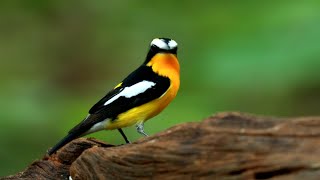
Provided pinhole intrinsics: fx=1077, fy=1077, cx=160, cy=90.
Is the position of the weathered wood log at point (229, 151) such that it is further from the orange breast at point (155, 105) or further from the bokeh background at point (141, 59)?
the bokeh background at point (141, 59)

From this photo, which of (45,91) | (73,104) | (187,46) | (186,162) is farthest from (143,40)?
(186,162)

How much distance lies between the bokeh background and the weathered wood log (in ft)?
8.07

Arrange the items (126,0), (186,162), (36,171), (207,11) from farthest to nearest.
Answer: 1. (126,0)
2. (207,11)
3. (36,171)
4. (186,162)

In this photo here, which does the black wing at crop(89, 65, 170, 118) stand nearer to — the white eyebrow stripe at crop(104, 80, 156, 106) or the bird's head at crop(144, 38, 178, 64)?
the white eyebrow stripe at crop(104, 80, 156, 106)

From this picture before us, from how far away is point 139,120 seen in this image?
3.77m

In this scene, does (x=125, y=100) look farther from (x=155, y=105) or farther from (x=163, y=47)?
(x=163, y=47)

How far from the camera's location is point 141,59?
6809 millimetres

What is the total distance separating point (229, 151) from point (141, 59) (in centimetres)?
429

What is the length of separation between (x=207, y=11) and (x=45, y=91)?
128 cm

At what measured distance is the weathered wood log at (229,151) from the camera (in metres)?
2.44

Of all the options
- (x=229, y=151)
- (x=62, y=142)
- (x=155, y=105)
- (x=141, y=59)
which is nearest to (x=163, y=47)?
(x=155, y=105)

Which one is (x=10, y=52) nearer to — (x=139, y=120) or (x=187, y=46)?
(x=187, y=46)

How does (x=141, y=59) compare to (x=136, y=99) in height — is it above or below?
above

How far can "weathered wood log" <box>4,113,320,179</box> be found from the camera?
8.00 feet
